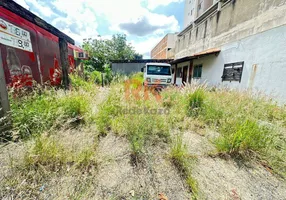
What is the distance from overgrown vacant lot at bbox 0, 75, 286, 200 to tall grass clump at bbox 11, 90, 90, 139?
16 millimetres

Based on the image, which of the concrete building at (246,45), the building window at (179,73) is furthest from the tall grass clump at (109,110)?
the building window at (179,73)

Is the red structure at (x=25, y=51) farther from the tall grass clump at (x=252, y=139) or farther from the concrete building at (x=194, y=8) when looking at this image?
the concrete building at (x=194, y=8)

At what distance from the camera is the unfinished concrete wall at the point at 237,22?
4.98 m

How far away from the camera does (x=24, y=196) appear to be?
4.34ft

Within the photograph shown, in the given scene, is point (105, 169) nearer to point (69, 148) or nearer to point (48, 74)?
point (69, 148)

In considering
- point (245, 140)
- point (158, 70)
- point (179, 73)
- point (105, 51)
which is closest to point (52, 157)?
point (245, 140)

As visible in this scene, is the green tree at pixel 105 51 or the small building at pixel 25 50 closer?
the small building at pixel 25 50

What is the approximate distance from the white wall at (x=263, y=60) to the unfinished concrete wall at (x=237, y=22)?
0.35 m

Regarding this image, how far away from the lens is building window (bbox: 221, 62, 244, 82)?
664cm

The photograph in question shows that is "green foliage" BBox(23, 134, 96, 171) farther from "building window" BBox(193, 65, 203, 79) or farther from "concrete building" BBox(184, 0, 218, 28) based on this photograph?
"concrete building" BBox(184, 0, 218, 28)

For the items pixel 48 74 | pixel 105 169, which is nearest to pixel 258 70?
pixel 105 169

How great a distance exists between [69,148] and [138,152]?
1.02 m

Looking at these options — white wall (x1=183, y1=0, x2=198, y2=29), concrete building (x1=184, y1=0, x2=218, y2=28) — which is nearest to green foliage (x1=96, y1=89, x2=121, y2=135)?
concrete building (x1=184, y1=0, x2=218, y2=28)

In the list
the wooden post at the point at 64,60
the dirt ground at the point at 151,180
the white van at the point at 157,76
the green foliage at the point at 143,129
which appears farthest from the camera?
the white van at the point at 157,76
